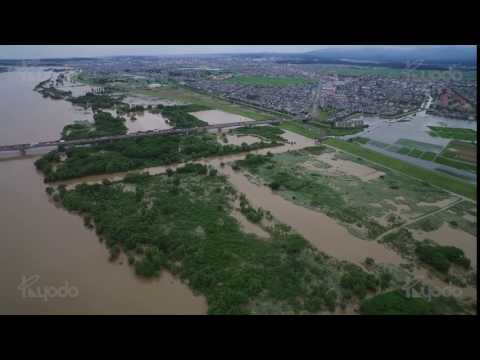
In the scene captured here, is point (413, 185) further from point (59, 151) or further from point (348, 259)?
point (59, 151)

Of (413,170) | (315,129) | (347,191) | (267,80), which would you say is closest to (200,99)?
(315,129)

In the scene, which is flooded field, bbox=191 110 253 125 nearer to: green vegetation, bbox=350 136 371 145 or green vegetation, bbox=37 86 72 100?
green vegetation, bbox=350 136 371 145

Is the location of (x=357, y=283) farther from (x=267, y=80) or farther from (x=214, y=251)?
(x=267, y=80)

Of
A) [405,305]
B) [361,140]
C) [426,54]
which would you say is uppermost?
[426,54]

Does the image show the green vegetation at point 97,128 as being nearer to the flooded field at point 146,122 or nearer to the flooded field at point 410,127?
the flooded field at point 146,122

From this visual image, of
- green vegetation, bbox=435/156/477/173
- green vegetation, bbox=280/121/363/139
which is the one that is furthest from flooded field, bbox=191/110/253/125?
green vegetation, bbox=435/156/477/173

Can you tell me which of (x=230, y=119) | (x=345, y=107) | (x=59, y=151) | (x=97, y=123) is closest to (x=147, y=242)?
(x=59, y=151)
